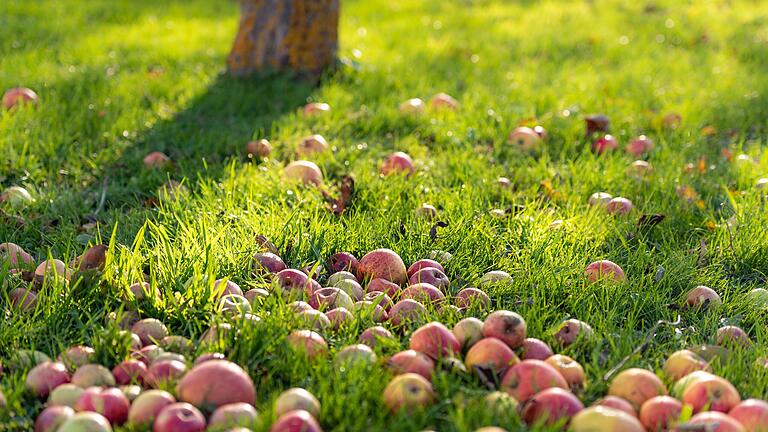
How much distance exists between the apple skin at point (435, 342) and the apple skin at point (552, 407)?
0.33m

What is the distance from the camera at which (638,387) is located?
7.39ft

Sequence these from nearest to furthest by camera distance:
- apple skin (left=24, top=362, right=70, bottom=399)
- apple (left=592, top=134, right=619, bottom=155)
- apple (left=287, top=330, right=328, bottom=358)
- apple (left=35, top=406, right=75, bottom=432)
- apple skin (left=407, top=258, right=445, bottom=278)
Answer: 1. apple (left=35, top=406, right=75, bottom=432)
2. apple skin (left=24, top=362, right=70, bottom=399)
3. apple (left=287, top=330, right=328, bottom=358)
4. apple skin (left=407, top=258, right=445, bottom=278)
5. apple (left=592, top=134, right=619, bottom=155)

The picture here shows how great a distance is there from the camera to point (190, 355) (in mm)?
2467

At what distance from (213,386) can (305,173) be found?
1939 millimetres

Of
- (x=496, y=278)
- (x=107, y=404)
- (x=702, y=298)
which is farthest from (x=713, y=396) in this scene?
(x=107, y=404)

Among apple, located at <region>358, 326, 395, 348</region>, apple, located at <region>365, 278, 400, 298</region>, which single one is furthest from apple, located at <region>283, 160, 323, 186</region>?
apple, located at <region>358, 326, 395, 348</region>

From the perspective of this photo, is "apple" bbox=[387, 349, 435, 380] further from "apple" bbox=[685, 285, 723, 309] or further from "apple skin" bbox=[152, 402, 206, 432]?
"apple" bbox=[685, 285, 723, 309]

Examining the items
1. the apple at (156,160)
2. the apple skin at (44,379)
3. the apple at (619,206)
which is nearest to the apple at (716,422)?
the apple skin at (44,379)

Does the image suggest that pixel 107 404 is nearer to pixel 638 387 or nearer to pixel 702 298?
→ pixel 638 387

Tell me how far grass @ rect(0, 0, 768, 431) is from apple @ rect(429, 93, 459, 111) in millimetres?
87

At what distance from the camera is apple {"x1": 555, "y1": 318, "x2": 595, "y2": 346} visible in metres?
2.60

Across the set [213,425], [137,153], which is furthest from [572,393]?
[137,153]

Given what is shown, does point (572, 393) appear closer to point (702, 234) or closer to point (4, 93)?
point (702, 234)

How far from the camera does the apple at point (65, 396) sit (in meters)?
2.18
